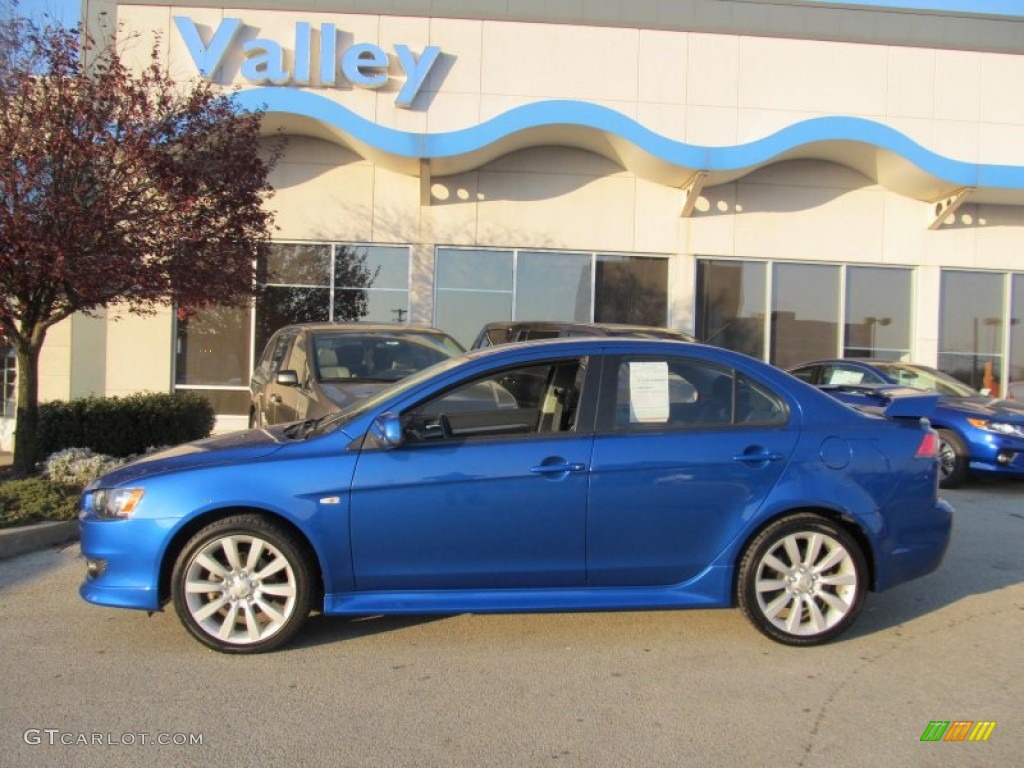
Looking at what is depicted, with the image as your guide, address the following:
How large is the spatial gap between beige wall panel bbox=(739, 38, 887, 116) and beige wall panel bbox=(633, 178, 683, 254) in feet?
6.56

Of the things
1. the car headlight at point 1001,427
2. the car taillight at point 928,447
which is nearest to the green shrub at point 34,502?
the car taillight at point 928,447

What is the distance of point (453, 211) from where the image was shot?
44.4 feet

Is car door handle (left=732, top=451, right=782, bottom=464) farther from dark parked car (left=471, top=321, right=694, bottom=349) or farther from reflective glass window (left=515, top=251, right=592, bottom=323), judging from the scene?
reflective glass window (left=515, top=251, right=592, bottom=323)

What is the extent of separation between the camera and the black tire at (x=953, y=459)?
8695mm

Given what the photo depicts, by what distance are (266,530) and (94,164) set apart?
4.55 m

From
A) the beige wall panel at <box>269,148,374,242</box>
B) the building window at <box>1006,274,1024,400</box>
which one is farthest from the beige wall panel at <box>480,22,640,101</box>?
the building window at <box>1006,274,1024,400</box>

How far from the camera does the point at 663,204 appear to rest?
13836 millimetres

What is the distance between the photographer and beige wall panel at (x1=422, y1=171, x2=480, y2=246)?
13.5 metres

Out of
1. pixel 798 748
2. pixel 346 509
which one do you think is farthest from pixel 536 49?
pixel 798 748

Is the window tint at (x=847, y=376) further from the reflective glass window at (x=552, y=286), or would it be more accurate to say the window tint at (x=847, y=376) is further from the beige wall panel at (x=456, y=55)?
the beige wall panel at (x=456, y=55)

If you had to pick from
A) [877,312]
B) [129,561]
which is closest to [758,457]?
[129,561]

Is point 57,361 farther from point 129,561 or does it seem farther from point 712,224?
point 712,224

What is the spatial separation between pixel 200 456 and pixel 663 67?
11.8 meters

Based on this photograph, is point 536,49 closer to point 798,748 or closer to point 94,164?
point 94,164
